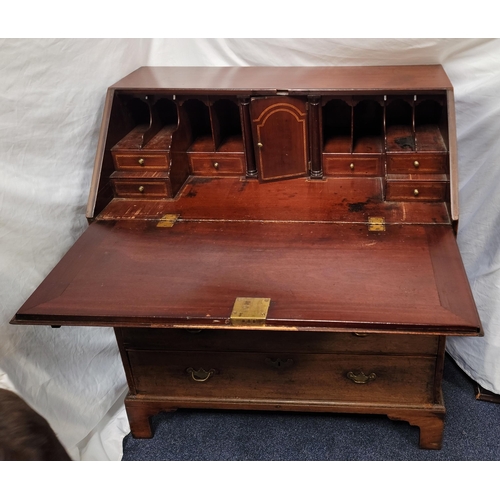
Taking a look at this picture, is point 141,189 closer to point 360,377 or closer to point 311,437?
point 360,377

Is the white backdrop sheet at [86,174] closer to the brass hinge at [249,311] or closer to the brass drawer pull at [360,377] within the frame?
the brass drawer pull at [360,377]

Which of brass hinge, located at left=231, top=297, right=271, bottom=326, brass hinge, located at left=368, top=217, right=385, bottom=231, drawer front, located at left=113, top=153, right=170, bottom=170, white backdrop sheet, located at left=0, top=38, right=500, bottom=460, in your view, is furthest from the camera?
drawer front, located at left=113, top=153, right=170, bottom=170

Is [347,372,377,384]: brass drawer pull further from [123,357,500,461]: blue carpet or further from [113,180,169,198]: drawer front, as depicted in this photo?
[113,180,169,198]: drawer front

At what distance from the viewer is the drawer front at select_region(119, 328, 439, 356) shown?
1.77 metres

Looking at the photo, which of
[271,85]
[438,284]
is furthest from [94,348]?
[438,284]

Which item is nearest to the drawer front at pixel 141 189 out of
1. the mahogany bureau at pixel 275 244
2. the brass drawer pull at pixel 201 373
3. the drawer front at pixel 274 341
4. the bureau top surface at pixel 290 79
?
the mahogany bureau at pixel 275 244

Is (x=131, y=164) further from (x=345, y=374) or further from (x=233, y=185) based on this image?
(x=345, y=374)

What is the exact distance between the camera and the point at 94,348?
221 cm

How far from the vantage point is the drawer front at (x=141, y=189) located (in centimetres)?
200

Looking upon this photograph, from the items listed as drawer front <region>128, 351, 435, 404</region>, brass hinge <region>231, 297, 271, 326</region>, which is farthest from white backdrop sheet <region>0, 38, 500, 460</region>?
brass hinge <region>231, 297, 271, 326</region>

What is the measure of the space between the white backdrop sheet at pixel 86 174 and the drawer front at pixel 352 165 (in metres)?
0.38

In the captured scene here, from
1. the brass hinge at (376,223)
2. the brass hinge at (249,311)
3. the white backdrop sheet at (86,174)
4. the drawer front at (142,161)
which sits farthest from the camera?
the drawer front at (142,161)

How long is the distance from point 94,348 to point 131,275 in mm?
658

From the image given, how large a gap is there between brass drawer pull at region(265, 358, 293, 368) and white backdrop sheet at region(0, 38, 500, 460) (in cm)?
66
